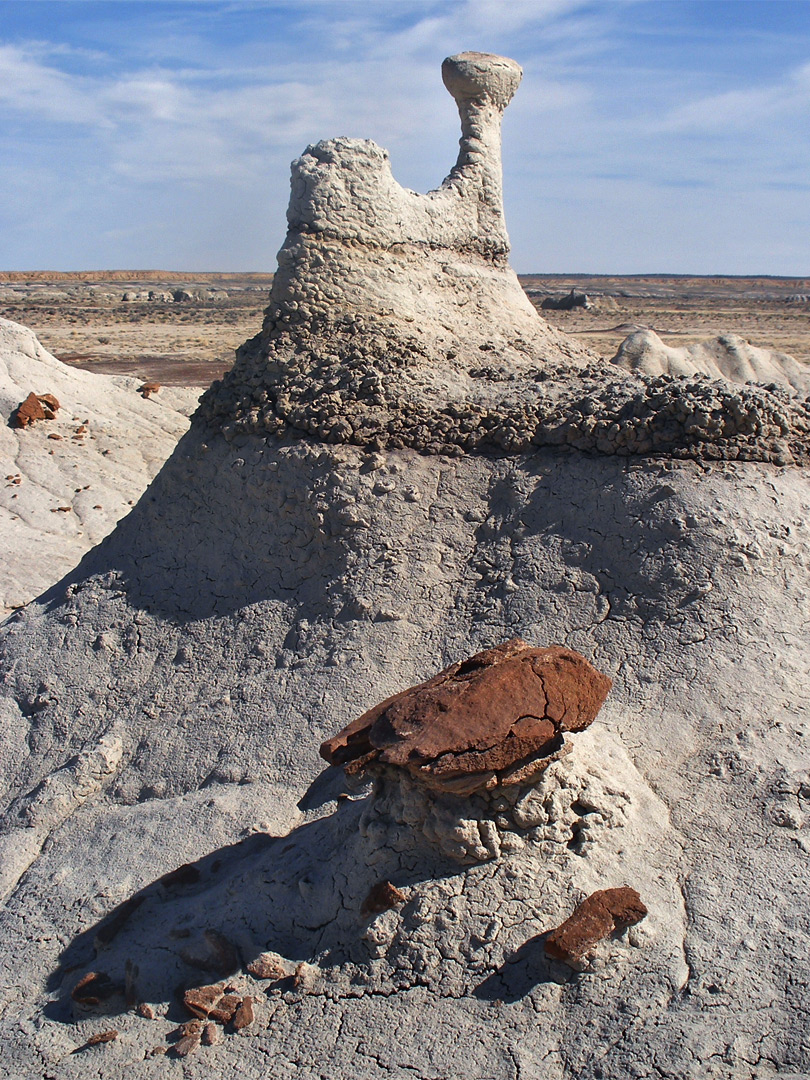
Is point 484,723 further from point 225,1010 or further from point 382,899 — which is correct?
point 225,1010

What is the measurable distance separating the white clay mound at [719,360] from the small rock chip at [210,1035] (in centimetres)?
1208

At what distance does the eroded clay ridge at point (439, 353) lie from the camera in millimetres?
4773

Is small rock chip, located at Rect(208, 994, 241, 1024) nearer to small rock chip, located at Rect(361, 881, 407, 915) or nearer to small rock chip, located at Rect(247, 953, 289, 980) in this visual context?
small rock chip, located at Rect(247, 953, 289, 980)

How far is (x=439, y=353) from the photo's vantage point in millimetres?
5613

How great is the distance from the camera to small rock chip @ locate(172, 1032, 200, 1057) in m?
3.10

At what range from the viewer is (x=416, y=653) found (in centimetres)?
461

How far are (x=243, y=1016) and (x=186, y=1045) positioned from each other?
0.21 metres

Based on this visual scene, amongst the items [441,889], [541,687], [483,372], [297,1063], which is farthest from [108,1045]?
[483,372]

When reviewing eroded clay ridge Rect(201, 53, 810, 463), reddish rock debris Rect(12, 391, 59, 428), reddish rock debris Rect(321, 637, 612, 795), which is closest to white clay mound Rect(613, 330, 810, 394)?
eroded clay ridge Rect(201, 53, 810, 463)

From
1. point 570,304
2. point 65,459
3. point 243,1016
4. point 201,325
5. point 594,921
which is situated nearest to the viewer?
point 594,921

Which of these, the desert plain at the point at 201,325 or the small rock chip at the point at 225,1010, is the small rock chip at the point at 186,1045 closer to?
the small rock chip at the point at 225,1010

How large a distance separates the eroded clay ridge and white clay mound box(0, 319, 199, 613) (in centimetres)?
385

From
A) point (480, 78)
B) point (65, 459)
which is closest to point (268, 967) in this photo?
point (480, 78)

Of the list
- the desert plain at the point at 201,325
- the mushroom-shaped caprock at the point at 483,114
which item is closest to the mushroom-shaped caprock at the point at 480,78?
the mushroom-shaped caprock at the point at 483,114
